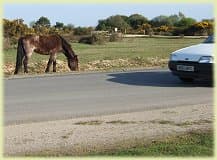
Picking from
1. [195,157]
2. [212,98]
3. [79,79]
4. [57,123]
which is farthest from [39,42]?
[195,157]

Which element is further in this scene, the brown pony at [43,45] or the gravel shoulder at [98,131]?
the brown pony at [43,45]

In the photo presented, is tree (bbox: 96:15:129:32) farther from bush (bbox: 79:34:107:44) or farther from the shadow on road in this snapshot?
the shadow on road

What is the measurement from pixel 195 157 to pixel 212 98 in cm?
526

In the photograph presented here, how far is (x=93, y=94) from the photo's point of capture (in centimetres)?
1298

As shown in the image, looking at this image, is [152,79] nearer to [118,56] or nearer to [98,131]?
[98,131]

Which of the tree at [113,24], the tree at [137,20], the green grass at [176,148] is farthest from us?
the tree at [137,20]

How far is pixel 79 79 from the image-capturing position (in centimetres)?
1602

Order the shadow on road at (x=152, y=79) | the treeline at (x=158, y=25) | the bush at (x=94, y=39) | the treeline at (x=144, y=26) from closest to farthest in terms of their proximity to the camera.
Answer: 1. the shadow on road at (x=152, y=79)
2. the bush at (x=94, y=39)
3. the treeline at (x=144, y=26)
4. the treeline at (x=158, y=25)

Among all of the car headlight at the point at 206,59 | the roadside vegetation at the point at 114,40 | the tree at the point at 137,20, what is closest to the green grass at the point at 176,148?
the car headlight at the point at 206,59

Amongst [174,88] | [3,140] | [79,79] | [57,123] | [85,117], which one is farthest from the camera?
[79,79]

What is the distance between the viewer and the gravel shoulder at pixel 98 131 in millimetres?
7590

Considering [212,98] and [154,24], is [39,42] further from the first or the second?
[154,24]

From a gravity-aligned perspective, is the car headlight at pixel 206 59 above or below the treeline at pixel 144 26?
above

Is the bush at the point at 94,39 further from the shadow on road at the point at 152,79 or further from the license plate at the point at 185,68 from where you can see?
the license plate at the point at 185,68
